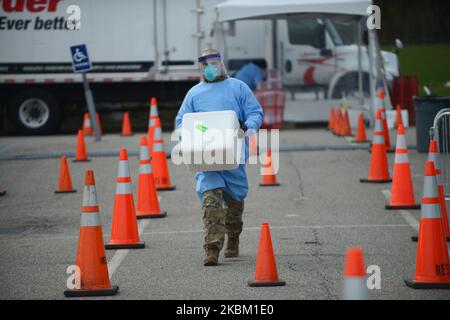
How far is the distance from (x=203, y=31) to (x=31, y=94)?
14.4 feet

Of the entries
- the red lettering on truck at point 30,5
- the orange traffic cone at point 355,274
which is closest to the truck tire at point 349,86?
the red lettering on truck at point 30,5

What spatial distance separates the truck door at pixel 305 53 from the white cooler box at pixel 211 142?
17.3 meters

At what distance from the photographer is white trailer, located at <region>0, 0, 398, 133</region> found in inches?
1053

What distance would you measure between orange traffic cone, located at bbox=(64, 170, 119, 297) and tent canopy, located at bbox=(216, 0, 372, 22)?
1567cm

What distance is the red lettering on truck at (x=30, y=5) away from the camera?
27203 mm

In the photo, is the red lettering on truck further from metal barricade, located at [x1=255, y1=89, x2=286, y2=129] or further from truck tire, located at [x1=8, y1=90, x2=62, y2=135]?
metal barricade, located at [x1=255, y1=89, x2=286, y2=129]

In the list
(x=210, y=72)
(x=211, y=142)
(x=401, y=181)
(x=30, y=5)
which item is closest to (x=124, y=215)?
(x=211, y=142)

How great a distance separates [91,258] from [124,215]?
6.98 ft

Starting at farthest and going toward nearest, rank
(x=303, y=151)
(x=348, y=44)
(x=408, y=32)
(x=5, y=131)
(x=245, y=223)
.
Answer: (x=408, y=32) < (x=5, y=131) < (x=348, y=44) < (x=303, y=151) < (x=245, y=223)

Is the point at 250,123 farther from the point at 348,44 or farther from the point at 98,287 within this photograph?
the point at 348,44

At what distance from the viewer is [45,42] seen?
88.9ft

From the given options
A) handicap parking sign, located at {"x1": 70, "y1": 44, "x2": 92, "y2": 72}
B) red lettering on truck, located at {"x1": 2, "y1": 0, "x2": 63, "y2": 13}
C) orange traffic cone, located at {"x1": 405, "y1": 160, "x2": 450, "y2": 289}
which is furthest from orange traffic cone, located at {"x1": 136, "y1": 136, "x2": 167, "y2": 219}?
red lettering on truck, located at {"x1": 2, "y1": 0, "x2": 63, "y2": 13}

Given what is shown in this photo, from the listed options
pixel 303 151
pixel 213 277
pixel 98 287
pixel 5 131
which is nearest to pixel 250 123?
pixel 213 277

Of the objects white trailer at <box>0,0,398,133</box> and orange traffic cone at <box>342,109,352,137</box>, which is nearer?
orange traffic cone at <box>342,109,352,137</box>
